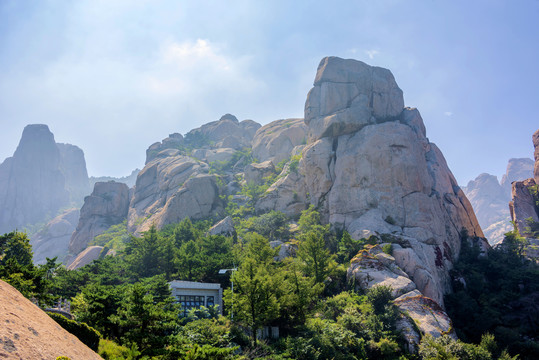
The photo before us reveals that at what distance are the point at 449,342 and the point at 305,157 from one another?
36965mm

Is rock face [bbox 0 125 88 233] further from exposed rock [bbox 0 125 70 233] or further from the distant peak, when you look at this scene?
the distant peak

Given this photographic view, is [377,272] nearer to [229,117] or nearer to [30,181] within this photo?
[229,117]

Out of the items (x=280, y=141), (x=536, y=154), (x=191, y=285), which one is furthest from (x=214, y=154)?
(x=536, y=154)

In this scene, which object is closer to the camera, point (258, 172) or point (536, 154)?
point (536, 154)

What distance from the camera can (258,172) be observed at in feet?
251

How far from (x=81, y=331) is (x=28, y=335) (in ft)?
32.5

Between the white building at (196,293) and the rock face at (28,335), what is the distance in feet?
68.8

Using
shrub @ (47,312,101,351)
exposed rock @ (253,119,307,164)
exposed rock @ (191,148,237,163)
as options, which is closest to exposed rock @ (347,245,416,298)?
shrub @ (47,312,101,351)

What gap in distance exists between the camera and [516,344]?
3275 centimetres

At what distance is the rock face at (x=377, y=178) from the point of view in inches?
1795

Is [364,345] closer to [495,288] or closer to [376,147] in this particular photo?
[495,288]

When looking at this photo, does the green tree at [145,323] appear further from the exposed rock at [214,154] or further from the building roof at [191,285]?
the exposed rock at [214,154]

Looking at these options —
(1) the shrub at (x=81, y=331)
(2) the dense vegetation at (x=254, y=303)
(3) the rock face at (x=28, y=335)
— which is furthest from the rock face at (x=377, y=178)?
(3) the rock face at (x=28, y=335)

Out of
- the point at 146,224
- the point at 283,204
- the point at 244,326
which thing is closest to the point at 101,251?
the point at 146,224
